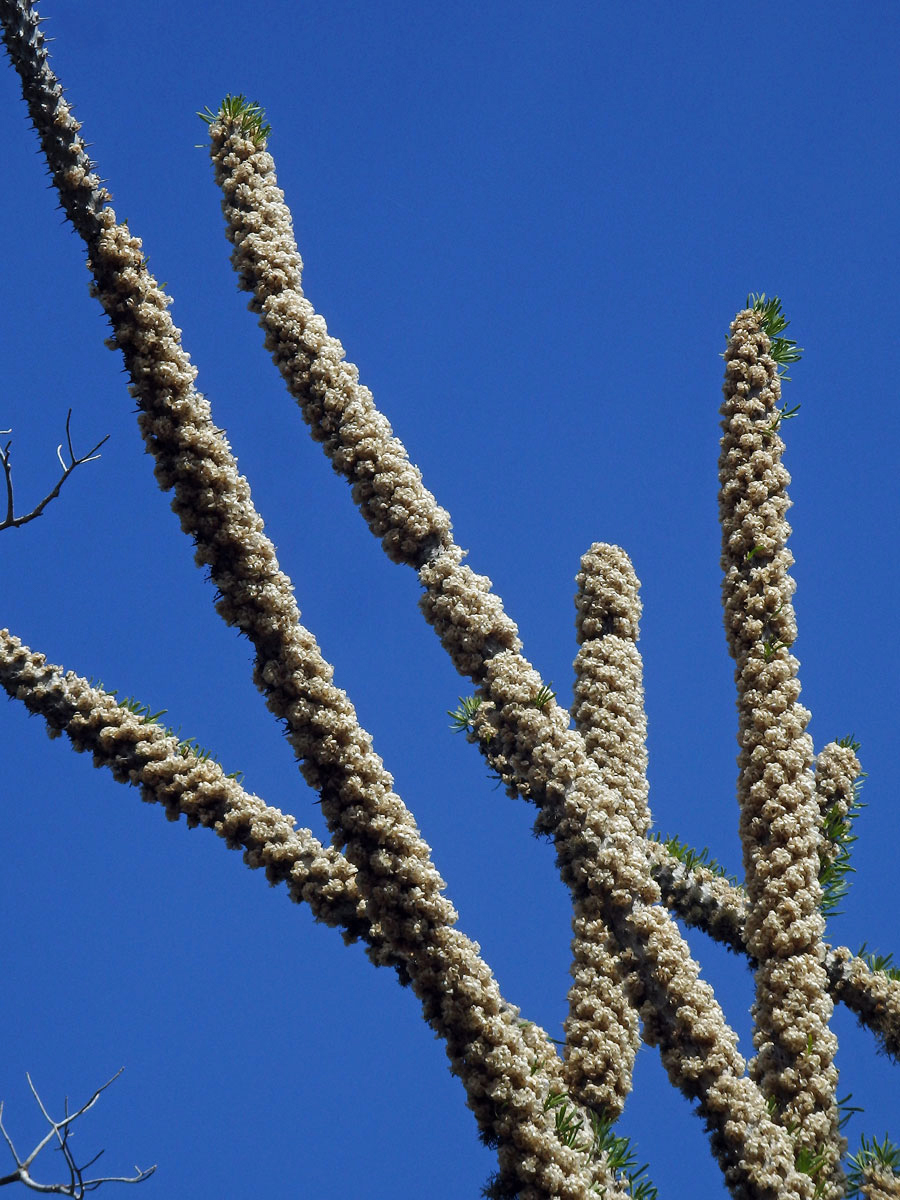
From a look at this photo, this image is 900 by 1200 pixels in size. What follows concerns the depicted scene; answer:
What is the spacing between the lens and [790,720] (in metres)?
5.73

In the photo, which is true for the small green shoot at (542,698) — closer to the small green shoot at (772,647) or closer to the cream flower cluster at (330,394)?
→ the cream flower cluster at (330,394)

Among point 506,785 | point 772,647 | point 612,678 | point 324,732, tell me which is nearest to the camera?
point 324,732

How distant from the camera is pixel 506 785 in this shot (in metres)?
5.83

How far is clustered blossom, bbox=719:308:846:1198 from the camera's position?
520cm

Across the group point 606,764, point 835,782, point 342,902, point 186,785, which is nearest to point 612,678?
point 606,764

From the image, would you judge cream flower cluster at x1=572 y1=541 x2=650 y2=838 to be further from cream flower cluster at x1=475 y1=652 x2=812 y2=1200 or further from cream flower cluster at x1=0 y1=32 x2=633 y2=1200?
cream flower cluster at x1=0 y1=32 x2=633 y2=1200

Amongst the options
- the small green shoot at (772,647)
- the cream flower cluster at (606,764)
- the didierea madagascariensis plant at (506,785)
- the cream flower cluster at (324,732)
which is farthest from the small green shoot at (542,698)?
the small green shoot at (772,647)

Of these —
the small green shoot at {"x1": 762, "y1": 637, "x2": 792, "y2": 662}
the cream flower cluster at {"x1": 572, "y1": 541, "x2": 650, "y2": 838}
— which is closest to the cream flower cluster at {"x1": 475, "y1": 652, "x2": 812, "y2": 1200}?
the cream flower cluster at {"x1": 572, "y1": 541, "x2": 650, "y2": 838}

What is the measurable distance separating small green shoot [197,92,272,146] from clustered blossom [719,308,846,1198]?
8.41ft

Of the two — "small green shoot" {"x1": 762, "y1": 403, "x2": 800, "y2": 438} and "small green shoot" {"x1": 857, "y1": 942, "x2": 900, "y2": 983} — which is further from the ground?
"small green shoot" {"x1": 762, "y1": 403, "x2": 800, "y2": 438}

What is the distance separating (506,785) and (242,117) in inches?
134

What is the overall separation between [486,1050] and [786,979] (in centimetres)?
133

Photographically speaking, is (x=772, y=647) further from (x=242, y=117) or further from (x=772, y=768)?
(x=242, y=117)

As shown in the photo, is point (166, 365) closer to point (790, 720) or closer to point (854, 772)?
point (790, 720)
